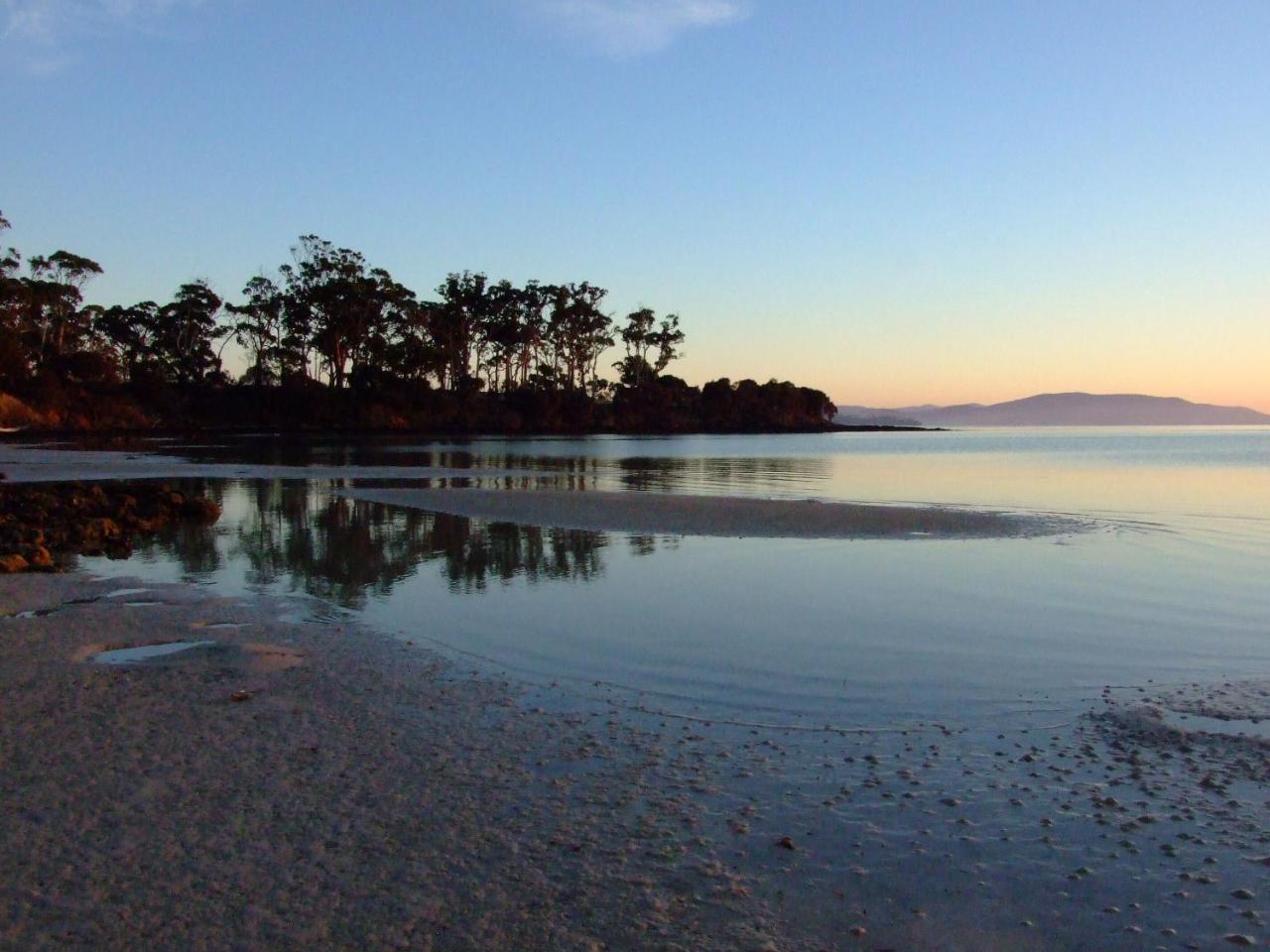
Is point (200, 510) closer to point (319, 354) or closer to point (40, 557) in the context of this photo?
point (40, 557)

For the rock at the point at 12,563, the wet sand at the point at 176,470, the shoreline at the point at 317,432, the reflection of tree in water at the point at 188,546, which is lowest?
the reflection of tree in water at the point at 188,546

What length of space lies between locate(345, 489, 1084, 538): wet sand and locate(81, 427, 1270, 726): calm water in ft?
3.89

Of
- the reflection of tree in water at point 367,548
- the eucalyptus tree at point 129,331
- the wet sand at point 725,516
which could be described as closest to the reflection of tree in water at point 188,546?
the reflection of tree in water at point 367,548

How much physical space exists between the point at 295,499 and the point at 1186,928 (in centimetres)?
2501

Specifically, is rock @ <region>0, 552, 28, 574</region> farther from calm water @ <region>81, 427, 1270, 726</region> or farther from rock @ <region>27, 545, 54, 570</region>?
calm water @ <region>81, 427, 1270, 726</region>

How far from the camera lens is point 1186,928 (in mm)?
4438

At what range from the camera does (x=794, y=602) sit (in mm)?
12523

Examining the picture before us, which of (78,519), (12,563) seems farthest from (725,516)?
(12,563)

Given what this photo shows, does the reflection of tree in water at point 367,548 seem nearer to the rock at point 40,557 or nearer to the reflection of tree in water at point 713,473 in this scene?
the rock at point 40,557

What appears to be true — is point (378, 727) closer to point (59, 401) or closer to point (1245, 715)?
point (1245, 715)

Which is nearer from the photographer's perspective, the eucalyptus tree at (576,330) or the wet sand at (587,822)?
the wet sand at (587,822)

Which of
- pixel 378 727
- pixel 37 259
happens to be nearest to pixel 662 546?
pixel 378 727

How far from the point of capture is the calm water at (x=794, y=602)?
8664 millimetres

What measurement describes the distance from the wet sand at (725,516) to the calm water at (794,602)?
3.89 feet
